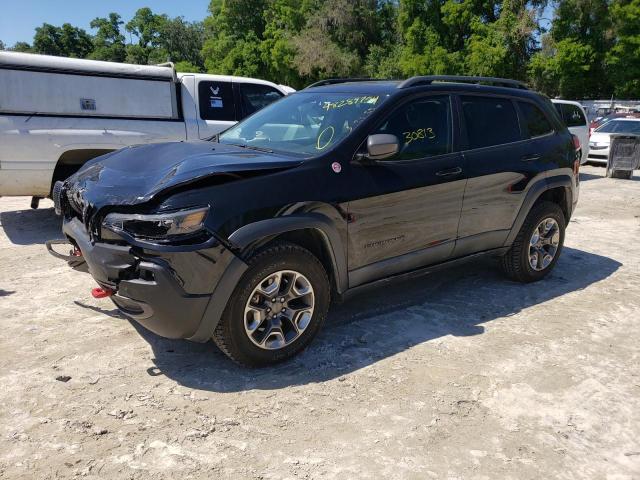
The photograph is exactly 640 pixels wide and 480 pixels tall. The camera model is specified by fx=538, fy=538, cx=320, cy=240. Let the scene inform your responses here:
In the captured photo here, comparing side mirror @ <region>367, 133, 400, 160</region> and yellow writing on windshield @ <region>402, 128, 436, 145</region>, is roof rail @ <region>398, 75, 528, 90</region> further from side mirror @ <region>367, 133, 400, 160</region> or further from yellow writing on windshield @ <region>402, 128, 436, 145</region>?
side mirror @ <region>367, 133, 400, 160</region>

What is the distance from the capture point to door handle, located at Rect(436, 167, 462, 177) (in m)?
4.14

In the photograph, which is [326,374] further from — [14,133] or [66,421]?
[14,133]

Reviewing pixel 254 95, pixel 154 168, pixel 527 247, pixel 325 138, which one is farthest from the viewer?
pixel 254 95

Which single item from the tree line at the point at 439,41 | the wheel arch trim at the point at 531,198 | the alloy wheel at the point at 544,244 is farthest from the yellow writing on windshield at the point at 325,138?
the tree line at the point at 439,41

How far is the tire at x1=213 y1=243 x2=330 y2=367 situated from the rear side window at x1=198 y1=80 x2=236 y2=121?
16.4 feet

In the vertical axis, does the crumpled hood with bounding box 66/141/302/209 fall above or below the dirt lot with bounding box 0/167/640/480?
→ above

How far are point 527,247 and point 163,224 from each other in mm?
3504

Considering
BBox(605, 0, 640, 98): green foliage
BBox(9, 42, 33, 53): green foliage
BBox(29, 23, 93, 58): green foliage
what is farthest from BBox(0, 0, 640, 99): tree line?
BBox(9, 42, 33, 53): green foliage

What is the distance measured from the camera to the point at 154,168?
3.36 meters

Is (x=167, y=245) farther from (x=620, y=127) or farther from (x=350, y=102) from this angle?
(x=620, y=127)

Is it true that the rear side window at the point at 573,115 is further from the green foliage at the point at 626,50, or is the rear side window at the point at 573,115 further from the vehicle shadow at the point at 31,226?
the green foliage at the point at 626,50

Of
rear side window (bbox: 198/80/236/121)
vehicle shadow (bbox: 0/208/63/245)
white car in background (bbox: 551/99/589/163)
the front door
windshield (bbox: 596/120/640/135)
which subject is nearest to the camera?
the front door

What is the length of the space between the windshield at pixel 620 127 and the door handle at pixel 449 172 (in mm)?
14148

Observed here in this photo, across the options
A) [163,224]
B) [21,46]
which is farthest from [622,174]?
[21,46]
